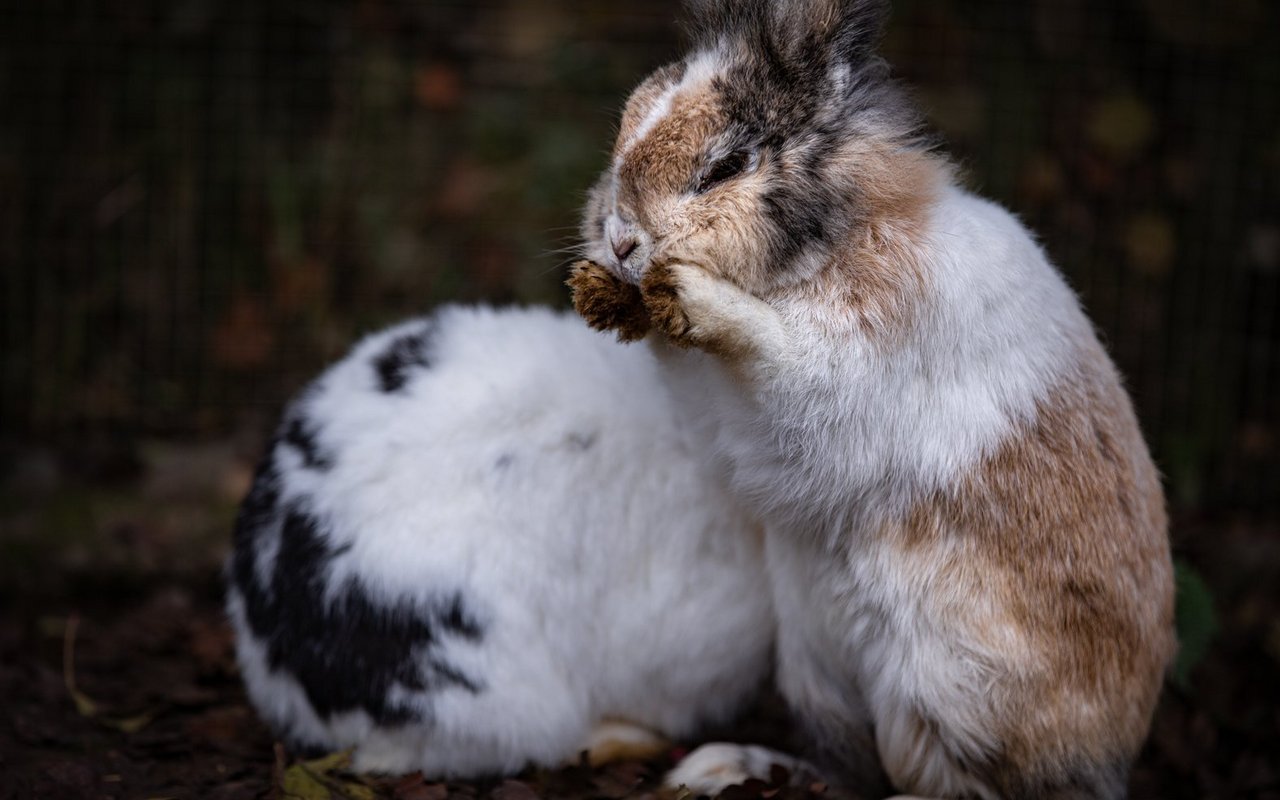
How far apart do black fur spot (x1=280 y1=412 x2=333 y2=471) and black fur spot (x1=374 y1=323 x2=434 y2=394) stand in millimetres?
238

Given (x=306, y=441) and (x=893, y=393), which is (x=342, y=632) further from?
(x=893, y=393)

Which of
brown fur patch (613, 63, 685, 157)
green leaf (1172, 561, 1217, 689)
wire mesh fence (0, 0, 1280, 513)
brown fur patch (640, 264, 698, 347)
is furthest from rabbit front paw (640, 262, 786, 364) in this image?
wire mesh fence (0, 0, 1280, 513)

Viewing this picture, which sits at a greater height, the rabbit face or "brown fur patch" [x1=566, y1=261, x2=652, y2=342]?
the rabbit face

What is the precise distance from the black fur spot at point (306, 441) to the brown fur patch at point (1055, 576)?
1.59m

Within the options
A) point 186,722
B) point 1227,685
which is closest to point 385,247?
point 186,722

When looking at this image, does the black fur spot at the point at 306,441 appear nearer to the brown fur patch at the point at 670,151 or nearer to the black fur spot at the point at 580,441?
the black fur spot at the point at 580,441

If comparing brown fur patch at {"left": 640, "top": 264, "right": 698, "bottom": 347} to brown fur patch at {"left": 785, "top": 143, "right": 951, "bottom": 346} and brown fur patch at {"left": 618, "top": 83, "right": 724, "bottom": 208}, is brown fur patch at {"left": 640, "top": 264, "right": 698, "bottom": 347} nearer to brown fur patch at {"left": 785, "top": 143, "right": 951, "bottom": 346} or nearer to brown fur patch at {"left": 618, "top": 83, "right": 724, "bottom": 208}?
brown fur patch at {"left": 618, "top": 83, "right": 724, "bottom": 208}

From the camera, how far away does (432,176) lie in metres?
6.15

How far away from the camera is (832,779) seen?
3.46 meters

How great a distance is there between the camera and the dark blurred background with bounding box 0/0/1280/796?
5.64m

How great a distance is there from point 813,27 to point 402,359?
1.51m

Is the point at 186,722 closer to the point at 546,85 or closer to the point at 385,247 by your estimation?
the point at 385,247

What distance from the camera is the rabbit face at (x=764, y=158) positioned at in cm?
273

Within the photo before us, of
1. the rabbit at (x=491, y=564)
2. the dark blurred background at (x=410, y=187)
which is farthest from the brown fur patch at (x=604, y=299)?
the dark blurred background at (x=410, y=187)
